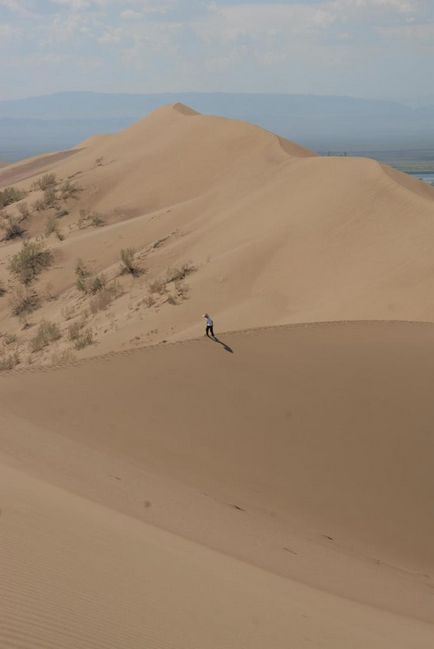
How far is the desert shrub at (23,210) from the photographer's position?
3481cm

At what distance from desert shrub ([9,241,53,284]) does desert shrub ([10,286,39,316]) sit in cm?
71

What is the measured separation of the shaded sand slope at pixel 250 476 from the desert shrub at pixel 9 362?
550 centimetres

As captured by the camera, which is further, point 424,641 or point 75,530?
point 75,530

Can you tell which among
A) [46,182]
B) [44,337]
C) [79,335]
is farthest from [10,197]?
[79,335]

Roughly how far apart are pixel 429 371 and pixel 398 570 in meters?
5.34

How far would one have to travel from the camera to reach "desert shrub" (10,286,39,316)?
24.5 meters

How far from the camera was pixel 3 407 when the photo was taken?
36.7 feet

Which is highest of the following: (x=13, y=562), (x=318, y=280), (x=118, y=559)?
(x=13, y=562)

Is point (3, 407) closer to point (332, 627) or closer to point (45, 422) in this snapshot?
point (45, 422)

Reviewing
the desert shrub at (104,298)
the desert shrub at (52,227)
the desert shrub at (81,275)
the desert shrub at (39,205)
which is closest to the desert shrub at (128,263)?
the desert shrub at (104,298)

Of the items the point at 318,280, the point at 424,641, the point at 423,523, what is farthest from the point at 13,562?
the point at 318,280

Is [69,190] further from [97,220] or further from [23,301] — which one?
[23,301]

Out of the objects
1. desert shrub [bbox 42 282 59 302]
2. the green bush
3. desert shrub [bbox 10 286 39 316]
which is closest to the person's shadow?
the green bush

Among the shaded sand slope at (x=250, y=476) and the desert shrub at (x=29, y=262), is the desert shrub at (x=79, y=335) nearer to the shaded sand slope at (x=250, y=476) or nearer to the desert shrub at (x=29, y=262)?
the shaded sand slope at (x=250, y=476)
